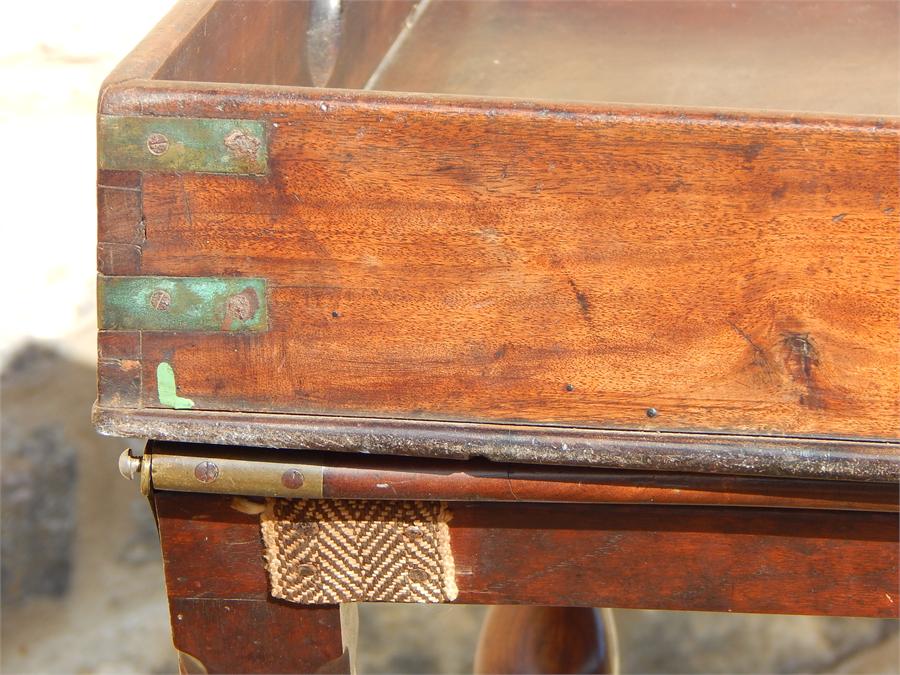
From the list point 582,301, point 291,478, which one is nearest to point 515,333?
point 582,301

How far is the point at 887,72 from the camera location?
1000 millimetres

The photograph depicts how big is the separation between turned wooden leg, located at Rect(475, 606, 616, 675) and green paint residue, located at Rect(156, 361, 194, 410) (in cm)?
56

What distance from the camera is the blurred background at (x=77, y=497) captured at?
1323mm

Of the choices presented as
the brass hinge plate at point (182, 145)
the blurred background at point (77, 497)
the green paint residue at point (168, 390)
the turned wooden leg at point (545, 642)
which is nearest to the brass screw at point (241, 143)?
the brass hinge plate at point (182, 145)

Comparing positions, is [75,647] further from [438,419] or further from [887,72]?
[887,72]

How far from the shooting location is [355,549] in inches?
27.6

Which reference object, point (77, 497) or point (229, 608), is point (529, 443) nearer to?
point (229, 608)

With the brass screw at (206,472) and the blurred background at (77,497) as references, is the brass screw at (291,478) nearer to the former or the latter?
the brass screw at (206,472)

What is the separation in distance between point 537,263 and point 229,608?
1.04 ft

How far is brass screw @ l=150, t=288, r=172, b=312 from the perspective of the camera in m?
0.62

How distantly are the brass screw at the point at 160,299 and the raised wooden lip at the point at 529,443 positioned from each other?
0.21 ft

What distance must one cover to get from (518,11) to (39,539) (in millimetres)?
920

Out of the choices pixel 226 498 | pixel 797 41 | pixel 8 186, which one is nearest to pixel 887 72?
pixel 797 41

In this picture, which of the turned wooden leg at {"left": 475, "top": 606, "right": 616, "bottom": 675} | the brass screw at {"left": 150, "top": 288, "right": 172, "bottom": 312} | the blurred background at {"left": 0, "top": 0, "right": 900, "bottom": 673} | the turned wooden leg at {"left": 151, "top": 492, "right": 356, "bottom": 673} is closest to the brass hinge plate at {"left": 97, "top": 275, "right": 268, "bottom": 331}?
the brass screw at {"left": 150, "top": 288, "right": 172, "bottom": 312}
